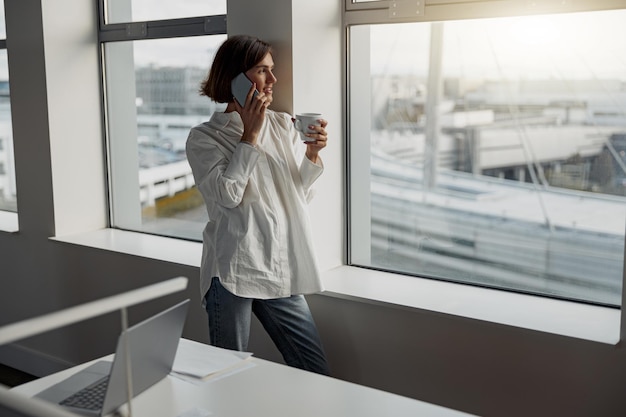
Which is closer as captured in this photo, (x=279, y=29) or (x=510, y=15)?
(x=510, y=15)

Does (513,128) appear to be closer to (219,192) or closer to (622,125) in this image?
(622,125)

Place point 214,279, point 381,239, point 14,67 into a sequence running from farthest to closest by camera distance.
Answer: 1. point 14,67
2. point 381,239
3. point 214,279

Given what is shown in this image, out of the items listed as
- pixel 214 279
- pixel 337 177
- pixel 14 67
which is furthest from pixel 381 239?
pixel 14 67

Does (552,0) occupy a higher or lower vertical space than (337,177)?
higher

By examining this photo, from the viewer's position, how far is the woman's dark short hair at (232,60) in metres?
2.61

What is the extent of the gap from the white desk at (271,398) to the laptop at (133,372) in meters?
0.05

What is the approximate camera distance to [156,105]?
151 inches

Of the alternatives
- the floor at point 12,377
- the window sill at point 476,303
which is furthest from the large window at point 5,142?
the window sill at point 476,303

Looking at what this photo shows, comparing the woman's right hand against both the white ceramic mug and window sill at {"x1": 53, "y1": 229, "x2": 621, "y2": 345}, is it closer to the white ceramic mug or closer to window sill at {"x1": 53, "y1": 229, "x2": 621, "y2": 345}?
the white ceramic mug

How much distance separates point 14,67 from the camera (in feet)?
12.9

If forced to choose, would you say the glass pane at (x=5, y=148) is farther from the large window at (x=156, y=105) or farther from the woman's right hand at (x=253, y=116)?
the woman's right hand at (x=253, y=116)

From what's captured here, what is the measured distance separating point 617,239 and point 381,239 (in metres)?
0.92

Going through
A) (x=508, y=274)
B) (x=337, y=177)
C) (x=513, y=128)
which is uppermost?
(x=513, y=128)

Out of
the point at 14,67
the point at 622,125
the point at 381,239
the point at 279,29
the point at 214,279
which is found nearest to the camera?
the point at 622,125
